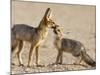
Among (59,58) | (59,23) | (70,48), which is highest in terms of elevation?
(59,23)

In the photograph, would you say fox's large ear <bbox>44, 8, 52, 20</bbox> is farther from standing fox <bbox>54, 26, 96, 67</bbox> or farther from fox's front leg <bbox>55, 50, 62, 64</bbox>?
fox's front leg <bbox>55, 50, 62, 64</bbox>

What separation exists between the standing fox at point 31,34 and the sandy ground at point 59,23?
1.7 inches

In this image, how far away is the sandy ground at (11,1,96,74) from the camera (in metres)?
2.49

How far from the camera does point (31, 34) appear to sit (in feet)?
8.43

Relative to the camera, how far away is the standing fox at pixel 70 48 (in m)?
2.66

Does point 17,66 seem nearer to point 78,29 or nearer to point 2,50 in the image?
point 2,50

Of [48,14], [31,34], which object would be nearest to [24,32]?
[31,34]

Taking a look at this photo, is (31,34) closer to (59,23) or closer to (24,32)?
(24,32)

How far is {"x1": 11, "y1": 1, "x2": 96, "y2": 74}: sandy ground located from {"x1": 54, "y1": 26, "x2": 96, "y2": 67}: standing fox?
0.05 meters

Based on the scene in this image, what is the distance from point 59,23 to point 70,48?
0.31 m

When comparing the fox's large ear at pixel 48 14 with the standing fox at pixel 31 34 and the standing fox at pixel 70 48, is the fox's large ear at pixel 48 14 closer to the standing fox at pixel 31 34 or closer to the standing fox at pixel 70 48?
the standing fox at pixel 31 34

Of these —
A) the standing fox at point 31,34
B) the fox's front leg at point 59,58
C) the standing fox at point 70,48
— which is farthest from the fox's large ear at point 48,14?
the fox's front leg at point 59,58

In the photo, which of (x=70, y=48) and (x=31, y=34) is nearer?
(x=31, y=34)

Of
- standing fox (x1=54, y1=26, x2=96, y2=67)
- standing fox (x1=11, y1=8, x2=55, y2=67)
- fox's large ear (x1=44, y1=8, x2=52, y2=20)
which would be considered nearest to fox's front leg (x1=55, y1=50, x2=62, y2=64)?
standing fox (x1=54, y1=26, x2=96, y2=67)
